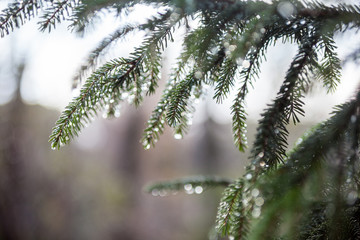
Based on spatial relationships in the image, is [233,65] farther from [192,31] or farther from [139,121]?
[139,121]

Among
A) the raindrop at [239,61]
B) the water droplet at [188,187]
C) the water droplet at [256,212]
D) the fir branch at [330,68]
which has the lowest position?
the water droplet at [256,212]

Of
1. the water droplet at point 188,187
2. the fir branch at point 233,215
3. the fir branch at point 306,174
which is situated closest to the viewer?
the fir branch at point 306,174

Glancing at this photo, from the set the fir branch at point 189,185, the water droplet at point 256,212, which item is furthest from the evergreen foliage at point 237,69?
the fir branch at point 189,185

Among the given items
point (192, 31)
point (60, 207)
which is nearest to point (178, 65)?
point (192, 31)

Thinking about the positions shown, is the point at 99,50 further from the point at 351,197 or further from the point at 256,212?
the point at 351,197

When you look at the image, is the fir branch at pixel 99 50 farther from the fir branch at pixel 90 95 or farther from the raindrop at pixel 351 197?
the raindrop at pixel 351 197

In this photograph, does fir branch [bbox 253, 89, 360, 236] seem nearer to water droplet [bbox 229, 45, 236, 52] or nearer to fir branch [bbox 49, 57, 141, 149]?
water droplet [bbox 229, 45, 236, 52]

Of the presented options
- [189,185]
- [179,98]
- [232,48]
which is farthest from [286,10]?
[189,185]

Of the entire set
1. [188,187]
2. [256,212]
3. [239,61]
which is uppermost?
[239,61]

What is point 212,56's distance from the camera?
59cm

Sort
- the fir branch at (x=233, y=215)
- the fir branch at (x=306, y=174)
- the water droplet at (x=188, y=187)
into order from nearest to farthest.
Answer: the fir branch at (x=306, y=174)
the fir branch at (x=233, y=215)
the water droplet at (x=188, y=187)

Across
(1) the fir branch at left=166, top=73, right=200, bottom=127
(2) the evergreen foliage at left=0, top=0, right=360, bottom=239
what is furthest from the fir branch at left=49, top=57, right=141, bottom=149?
(1) the fir branch at left=166, top=73, right=200, bottom=127

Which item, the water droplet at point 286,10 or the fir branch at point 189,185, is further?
the fir branch at point 189,185

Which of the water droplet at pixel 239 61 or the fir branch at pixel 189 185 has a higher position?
the water droplet at pixel 239 61
